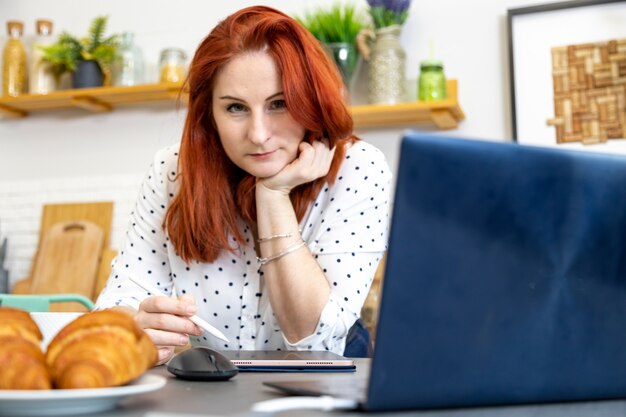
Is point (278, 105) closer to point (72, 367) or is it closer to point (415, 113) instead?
point (72, 367)

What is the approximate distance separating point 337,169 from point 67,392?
963mm

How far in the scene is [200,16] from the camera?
3162 mm

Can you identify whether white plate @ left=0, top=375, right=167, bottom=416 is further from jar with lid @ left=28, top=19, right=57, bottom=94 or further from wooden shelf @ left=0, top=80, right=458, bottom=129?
jar with lid @ left=28, top=19, right=57, bottom=94

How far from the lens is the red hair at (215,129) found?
1.36 meters

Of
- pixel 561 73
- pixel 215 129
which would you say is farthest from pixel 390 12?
pixel 215 129

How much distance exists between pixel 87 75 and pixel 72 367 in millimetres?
2781

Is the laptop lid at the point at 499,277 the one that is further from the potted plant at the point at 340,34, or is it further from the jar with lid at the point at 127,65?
the jar with lid at the point at 127,65

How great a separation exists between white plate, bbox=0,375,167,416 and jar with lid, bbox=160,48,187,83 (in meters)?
2.57

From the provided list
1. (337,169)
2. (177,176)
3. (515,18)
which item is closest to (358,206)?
(337,169)

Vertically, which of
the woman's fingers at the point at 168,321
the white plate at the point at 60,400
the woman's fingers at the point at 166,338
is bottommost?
the woman's fingers at the point at 166,338

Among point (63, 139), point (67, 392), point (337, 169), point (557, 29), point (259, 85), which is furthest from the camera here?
point (63, 139)

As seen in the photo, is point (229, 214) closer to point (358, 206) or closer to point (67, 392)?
point (358, 206)

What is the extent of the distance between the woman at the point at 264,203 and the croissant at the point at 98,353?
26.2 inches

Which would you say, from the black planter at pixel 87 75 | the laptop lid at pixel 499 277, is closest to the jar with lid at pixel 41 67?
the black planter at pixel 87 75
